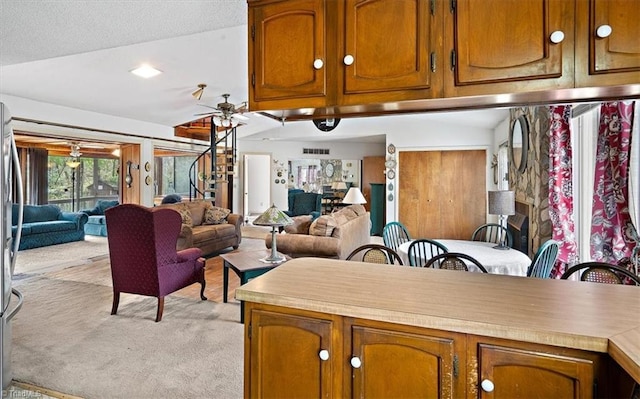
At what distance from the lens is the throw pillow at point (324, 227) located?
4594mm

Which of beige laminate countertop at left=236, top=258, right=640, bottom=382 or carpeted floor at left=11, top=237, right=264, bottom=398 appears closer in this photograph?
beige laminate countertop at left=236, top=258, right=640, bottom=382

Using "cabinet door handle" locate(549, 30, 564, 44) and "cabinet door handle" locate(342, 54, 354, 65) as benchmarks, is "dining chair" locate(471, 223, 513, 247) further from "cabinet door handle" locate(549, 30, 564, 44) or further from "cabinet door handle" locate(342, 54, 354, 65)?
"cabinet door handle" locate(342, 54, 354, 65)

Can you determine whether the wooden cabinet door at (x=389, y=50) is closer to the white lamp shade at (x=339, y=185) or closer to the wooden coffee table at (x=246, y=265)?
the wooden coffee table at (x=246, y=265)

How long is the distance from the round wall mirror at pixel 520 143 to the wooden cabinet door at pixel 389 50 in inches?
123

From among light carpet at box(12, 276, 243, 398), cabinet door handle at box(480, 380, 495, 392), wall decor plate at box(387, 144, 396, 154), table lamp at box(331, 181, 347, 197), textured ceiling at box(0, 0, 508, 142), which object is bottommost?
light carpet at box(12, 276, 243, 398)

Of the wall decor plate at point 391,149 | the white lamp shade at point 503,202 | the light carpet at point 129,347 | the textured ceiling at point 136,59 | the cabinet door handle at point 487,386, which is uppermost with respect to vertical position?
the textured ceiling at point 136,59

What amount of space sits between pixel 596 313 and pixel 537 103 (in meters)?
0.91

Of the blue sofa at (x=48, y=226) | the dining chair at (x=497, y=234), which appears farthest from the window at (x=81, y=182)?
the dining chair at (x=497, y=234)

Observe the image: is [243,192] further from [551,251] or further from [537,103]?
[537,103]

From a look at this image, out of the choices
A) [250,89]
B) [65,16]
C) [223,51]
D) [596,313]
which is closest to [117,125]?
[223,51]

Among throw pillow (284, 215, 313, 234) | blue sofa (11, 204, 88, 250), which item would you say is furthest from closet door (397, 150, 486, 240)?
blue sofa (11, 204, 88, 250)

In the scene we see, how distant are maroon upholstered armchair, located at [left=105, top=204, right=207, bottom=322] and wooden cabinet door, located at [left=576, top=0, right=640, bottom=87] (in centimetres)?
319

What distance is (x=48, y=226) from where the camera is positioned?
723cm

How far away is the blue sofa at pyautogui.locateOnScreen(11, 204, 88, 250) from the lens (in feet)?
22.6
